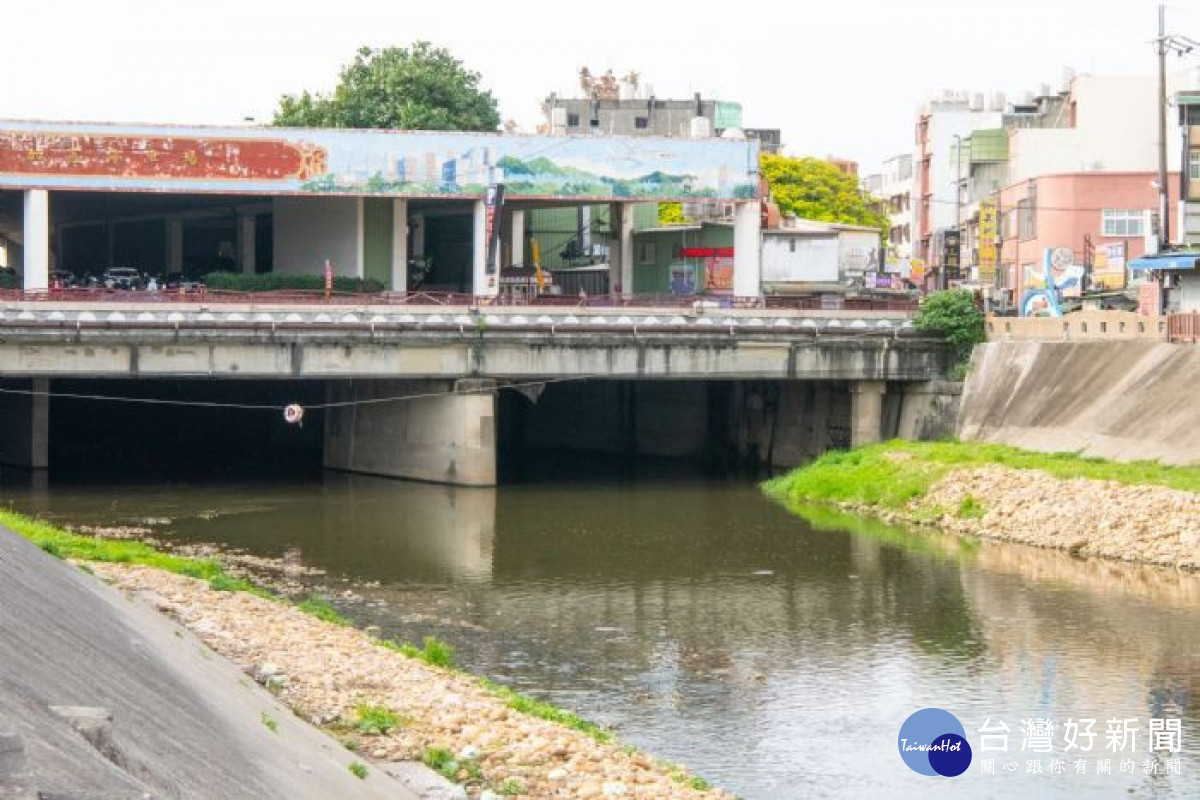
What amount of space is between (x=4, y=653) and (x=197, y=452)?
60359mm

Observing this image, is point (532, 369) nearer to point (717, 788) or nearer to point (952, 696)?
point (952, 696)

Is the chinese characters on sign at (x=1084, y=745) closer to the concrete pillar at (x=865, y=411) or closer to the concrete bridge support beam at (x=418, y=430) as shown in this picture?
the concrete bridge support beam at (x=418, y=430)

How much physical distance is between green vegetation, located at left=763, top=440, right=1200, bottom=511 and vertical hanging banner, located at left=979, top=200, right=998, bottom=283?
2861 cm

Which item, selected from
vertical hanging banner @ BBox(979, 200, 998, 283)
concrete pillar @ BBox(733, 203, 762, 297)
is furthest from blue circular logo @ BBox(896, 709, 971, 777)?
vertical hanging banner @ BBox(979, 200, 998, 283)

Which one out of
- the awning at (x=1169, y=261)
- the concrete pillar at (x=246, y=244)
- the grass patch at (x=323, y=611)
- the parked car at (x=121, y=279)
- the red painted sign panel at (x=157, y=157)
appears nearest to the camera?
the grass patch at (x=323, y=611)

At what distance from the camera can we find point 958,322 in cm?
6625

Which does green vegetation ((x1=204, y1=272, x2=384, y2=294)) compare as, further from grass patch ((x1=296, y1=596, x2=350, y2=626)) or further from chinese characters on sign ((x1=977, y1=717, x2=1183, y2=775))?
chinese characters on sign ((x1=977, y1=717, x2=1183, y2=775))

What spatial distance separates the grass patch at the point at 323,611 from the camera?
35344 mm

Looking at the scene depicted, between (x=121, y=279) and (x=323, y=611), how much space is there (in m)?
43.8

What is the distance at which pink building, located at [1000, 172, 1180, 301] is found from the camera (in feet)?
259

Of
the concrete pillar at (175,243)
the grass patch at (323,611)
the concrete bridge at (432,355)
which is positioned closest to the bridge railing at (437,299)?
the concrete bridge at (432,355)

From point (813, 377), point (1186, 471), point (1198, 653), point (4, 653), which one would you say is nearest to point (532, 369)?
point (813, 377)

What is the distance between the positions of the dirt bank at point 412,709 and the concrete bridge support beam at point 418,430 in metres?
27.8

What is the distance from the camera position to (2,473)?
6475cm
